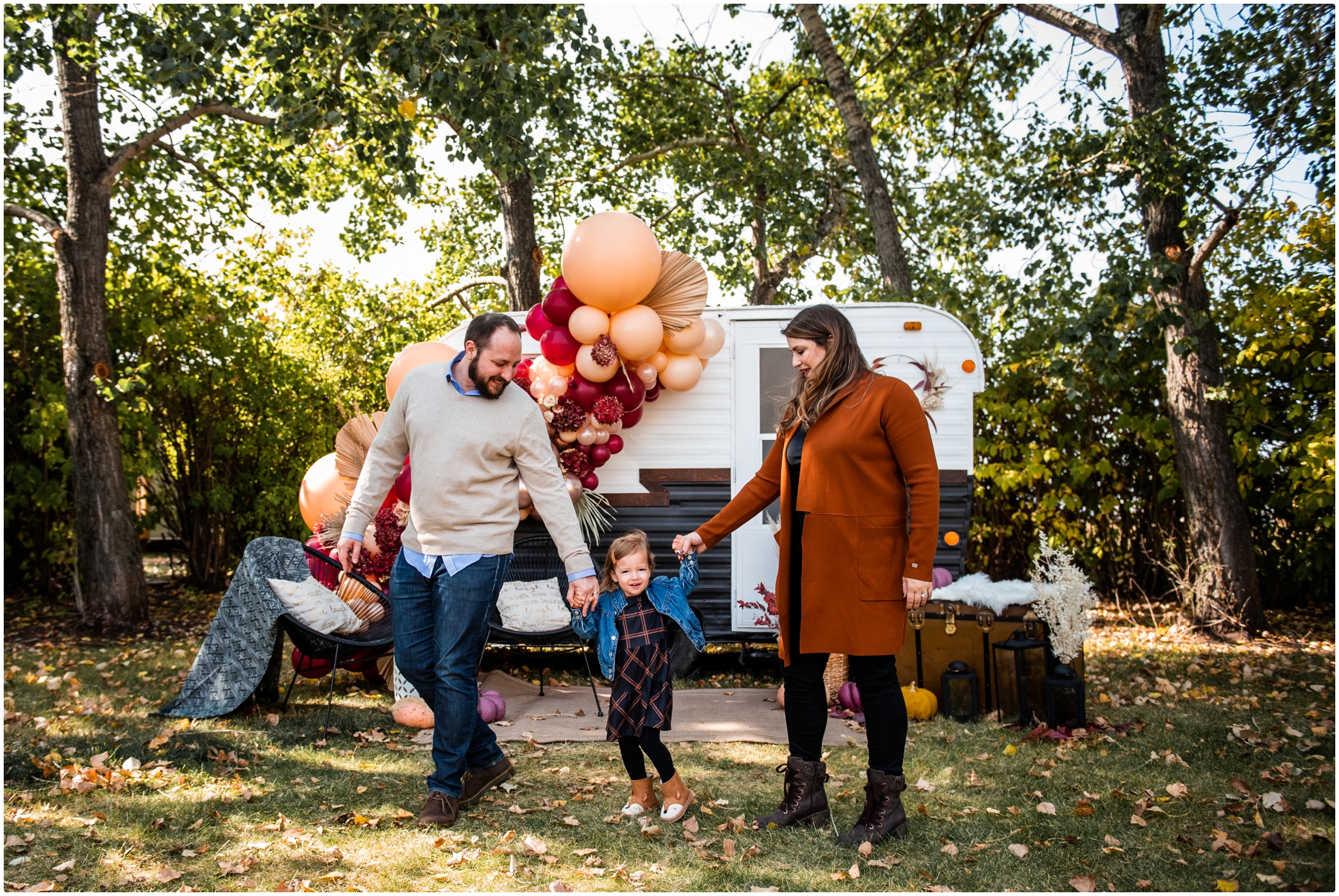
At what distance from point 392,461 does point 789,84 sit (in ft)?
28.3

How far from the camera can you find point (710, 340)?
5363 mm

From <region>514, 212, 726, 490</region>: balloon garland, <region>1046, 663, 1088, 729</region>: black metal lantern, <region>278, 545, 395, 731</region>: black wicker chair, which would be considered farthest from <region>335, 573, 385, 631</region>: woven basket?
<region>1046, 663, 1088, 729</region>: black metal lantern

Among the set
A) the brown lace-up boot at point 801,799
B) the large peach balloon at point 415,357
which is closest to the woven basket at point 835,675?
the brown lace-up boot at point 801,799

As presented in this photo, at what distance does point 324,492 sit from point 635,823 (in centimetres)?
317

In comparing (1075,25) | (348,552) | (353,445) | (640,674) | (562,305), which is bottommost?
(640,674)

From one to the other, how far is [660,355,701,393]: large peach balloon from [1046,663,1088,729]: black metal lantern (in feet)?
8.07

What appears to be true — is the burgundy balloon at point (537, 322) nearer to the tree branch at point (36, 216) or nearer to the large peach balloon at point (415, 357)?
the large peach balloon at point (415, 357)

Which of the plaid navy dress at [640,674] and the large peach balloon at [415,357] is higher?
the large peach balloon at [415,357]

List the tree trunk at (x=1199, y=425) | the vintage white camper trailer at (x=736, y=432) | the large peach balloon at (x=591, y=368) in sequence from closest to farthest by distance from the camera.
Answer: the large peach balloon at (x=591, y=368), the vintage white camper trailer at (x=736, y=432), the tree trunk at (x=1199, y=425)

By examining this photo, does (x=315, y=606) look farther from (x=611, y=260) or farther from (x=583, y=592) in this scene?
(x=611, y=260)

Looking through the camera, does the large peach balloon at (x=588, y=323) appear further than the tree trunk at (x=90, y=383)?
No

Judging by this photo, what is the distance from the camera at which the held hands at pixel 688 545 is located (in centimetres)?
300

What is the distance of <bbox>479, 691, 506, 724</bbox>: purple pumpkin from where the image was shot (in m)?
4.57

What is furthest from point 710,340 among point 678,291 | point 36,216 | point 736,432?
point 36,216
